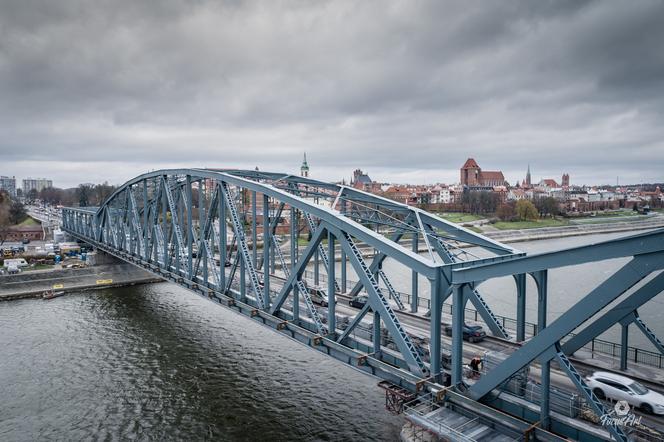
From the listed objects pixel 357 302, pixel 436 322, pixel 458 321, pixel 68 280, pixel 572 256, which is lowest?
pixel 68 280

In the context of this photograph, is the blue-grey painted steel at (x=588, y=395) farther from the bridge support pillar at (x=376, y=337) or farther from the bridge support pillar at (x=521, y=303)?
the bridge support pillar at (x=376, y=337)

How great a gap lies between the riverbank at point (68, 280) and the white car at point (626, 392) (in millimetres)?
43338

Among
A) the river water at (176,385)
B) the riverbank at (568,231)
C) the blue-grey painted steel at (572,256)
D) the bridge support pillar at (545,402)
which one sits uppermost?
the blue-grey painted steel at (572,256)

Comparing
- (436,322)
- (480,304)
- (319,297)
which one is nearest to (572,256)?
(436,322)

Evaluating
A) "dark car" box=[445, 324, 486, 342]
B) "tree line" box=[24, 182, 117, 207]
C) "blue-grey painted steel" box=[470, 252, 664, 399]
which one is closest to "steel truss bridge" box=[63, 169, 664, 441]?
"blue-grey painted steel" box=[470, 252, 664, 399]

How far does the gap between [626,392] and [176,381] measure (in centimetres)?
1935

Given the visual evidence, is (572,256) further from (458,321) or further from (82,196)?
(82,196)

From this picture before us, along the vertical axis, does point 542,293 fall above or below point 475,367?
above

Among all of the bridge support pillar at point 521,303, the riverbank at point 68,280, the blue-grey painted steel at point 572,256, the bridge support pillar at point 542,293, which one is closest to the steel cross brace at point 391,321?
the blue-grey painted steel at point 572,256

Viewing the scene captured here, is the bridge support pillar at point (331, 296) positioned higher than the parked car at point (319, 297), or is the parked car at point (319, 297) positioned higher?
the bridge support pillar at point (331, 296)

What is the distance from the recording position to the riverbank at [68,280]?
42.8m

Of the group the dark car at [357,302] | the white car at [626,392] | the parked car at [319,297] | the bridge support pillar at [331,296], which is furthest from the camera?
the parked car at [319,297]

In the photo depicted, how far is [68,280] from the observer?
1804 inches

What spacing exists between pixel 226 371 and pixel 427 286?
22.6 metres
